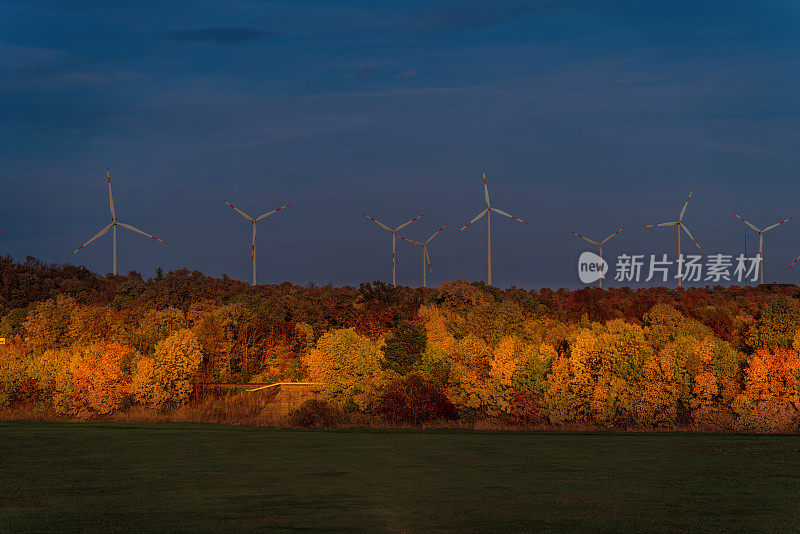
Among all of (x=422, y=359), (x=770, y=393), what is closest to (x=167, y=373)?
(x=422, y=359)

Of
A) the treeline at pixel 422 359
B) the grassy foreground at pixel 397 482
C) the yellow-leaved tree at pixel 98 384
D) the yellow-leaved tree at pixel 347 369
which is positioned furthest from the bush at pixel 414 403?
the yellow-leaved tree at pixel 98 384

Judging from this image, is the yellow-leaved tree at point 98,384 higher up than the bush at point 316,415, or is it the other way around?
the yellow-leaved tree at point 98,384

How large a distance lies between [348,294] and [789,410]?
44.1m

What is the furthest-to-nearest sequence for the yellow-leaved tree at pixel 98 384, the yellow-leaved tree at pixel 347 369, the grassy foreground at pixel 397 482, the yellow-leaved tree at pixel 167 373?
the yellow-leaved tree at pixel 167 373 < the yellow-leaved tree at pixel 98 384 < the yellow-leaved tree at pixel 347 369 < the grassy foreground at pixel 397 482

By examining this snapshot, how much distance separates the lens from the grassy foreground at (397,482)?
78.2 feet

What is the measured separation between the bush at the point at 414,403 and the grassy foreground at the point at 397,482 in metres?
9.54

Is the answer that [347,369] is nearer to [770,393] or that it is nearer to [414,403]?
[414,403]

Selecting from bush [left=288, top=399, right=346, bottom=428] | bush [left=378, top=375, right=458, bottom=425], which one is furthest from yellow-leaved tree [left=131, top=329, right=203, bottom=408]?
bush [left=378, top=375, right=458, bottom=425]

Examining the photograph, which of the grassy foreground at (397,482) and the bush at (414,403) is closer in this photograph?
the grassy foreground at (397,482)

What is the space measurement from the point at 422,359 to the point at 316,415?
28.2 ft

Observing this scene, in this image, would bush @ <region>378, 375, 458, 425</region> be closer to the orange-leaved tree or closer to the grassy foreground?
the grassy foreground

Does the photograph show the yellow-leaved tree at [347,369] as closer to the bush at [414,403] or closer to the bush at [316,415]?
the bush at [316,415]

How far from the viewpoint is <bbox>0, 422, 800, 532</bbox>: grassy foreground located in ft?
78.2

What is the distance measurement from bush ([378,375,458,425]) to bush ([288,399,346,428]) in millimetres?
3047
